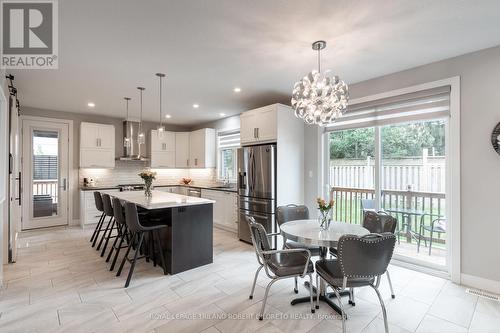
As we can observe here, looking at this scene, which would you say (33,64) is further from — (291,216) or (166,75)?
(291,216)

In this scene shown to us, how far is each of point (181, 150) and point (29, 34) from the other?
16.2ft

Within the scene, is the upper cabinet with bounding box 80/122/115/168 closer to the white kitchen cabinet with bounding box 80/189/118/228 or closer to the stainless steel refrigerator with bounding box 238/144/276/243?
the white kitchen cabinet with bounding box 80/189/118/228

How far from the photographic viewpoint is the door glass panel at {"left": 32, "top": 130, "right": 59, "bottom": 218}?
5582mm

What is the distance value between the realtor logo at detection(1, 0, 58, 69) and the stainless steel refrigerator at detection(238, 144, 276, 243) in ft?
10.2

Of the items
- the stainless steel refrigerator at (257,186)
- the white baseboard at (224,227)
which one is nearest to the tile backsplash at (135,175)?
the white baseboard at (224,227)

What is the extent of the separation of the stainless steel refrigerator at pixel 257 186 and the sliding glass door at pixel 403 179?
46.5 inches

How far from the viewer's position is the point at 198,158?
22.8ft

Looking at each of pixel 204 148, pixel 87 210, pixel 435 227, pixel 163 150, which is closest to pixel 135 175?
pixel 163 150

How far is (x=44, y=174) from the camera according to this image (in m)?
5.67

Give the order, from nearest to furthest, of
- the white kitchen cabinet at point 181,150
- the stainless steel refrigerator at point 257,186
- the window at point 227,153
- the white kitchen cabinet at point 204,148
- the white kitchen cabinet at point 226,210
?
the stainless steel refrigerator at point 257,186 < the white kitchen cabinet at point 226,210 < the window at point 227,153 < the white kitchen cabinet at point 204,148 < the white kitchen cabinet at point 181,150

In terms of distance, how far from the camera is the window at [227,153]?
6.35 metres

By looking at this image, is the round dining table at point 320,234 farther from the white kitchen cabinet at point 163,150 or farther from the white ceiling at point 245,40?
the white kitchen cabinet at point 163,150

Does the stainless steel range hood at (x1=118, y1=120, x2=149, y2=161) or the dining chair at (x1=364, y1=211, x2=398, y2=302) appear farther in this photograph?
the stainless steel range hood at (x1=118, y1=120, x2=149, y2=161)

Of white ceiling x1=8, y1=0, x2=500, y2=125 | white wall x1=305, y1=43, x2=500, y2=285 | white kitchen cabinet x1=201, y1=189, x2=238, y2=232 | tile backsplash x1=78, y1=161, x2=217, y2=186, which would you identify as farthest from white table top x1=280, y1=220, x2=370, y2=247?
tile backsplash x1=78, y1=161, x2=217, y2=186
